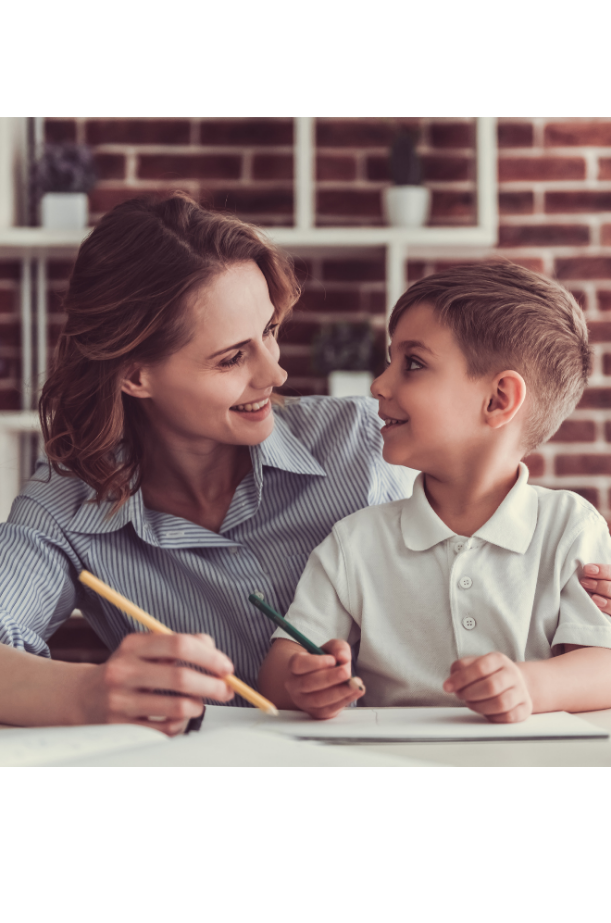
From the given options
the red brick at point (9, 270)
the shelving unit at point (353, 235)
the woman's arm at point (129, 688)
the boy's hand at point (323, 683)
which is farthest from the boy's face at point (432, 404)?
the red brick at point (9, 270)

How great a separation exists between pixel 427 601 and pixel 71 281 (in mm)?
717

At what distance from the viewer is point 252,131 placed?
2.42 meters

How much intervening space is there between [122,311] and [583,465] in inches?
62.1

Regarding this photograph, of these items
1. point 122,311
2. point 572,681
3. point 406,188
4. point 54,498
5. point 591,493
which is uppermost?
point 406,188

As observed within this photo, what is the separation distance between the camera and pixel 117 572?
4.29ft

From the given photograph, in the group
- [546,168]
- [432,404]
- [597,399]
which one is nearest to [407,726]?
[432,404]

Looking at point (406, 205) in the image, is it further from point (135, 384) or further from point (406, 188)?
point (135, 384)

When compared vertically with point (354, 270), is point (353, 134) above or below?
above

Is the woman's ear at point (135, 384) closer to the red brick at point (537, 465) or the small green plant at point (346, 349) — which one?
the small green plant at point (346, 349)

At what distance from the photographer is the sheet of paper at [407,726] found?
798mm

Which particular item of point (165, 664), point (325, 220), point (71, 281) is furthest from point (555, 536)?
point (325, 220)

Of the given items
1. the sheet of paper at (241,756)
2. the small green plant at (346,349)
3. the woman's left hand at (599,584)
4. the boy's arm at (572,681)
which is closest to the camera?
the sheet of paper at (241,756)

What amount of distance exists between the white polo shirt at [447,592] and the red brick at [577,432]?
4.40 ft

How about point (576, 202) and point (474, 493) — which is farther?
point (576, 202)
